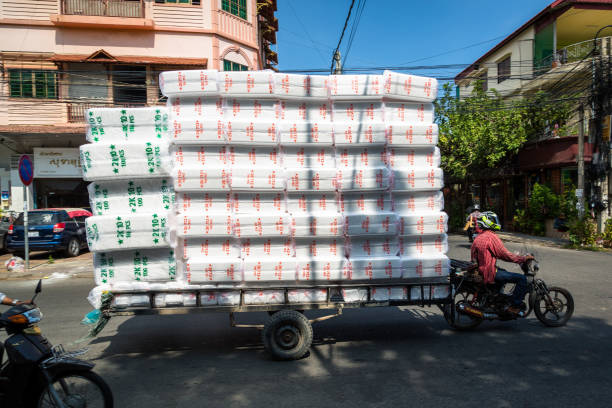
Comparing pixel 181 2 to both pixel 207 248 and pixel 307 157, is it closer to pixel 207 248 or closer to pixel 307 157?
pixel 307 157

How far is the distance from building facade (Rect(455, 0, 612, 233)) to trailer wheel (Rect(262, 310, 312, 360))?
41.8 feet

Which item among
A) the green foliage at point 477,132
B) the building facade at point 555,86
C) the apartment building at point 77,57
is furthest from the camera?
the green foliage at point 477,132

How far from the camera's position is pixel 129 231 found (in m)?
4.44

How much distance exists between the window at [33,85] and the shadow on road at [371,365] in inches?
553

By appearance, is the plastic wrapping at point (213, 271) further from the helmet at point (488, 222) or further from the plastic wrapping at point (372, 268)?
the helmet at point (488, 222)

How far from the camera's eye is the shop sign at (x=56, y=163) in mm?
16859

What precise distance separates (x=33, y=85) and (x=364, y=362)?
17595mm

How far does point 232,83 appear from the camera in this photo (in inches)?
179

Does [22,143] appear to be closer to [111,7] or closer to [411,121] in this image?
[111,7]

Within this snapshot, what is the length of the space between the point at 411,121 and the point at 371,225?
134 cm

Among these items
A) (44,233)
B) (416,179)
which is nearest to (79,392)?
(416,179)

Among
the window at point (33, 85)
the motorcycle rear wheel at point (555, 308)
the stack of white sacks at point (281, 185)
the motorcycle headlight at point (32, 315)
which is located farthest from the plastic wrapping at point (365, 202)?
the window at point (33, 85)

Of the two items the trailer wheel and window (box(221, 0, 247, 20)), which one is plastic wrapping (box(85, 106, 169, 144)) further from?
window (box(221, 0, 247, 20))

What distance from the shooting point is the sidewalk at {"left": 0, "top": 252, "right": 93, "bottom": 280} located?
422 inches
